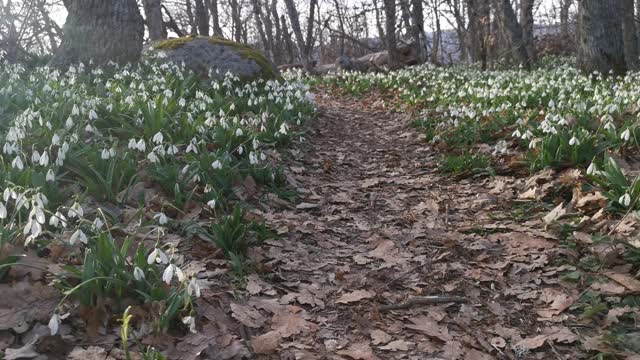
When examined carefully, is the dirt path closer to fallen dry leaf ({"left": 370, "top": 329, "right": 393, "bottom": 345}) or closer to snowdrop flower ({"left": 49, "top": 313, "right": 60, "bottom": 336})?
Result: fallen dry leaf ({"left": 370, "top": 329, "right": 393, "bottom": 345})

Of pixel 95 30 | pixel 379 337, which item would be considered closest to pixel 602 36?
pixel 95 30

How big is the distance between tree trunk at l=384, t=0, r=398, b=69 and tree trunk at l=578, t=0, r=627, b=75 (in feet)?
19.1

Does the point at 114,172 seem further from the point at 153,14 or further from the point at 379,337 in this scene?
the point at 153,14

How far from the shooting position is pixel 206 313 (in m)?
2.62

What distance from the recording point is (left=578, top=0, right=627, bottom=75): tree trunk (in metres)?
9.21

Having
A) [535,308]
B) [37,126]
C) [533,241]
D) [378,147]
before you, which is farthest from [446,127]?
[37,126]

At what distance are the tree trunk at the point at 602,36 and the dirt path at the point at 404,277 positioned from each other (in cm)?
625

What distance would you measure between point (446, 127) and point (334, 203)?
9.55ft

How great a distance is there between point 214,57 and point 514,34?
9.47 meters

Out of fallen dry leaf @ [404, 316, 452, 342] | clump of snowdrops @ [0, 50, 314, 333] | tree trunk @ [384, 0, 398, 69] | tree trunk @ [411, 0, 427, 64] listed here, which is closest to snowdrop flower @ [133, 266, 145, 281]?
clump of snowdrops @ [0, 50, 314, 333]

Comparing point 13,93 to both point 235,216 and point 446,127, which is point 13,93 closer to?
point 235,216

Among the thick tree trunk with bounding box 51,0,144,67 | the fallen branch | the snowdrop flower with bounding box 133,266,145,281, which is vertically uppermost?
the thick tree trunk with bounding box 51,0,144,67

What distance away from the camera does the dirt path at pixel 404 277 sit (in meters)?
2.61

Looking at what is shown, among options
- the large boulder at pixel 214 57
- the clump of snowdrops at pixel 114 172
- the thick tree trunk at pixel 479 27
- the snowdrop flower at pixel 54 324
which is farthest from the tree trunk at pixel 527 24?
the snowdrop flower at pixel 54 324
